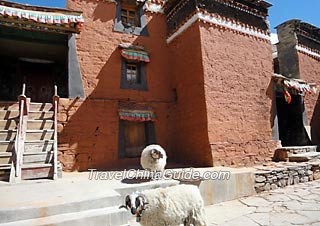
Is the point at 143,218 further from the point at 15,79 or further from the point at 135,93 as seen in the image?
the point at 15,79

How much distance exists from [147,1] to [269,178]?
8.71 m

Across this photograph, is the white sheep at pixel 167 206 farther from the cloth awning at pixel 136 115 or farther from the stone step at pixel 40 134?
the cloth awning at pixel 136 115

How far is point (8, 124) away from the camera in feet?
21.3

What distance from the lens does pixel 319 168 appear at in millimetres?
8961

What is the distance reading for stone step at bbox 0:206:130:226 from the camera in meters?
3.38

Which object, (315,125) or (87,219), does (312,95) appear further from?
(87,219)

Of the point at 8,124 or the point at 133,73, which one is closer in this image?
the point at 8,124

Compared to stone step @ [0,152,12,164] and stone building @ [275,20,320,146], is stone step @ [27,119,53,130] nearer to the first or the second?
stone step @ [0,152,12,164]

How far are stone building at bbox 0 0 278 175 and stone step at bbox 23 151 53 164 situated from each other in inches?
93.2

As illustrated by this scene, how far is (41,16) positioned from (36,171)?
4.96 m

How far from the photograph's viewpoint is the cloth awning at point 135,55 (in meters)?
9.76

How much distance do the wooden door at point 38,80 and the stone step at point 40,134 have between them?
15.6 feet

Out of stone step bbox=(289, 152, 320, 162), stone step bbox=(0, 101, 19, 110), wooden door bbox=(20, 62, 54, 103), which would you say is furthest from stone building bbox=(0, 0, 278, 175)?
stone step bbox=(0, 101, 19, 110)

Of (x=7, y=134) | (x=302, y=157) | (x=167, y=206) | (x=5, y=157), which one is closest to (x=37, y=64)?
(x=7, y=134)
